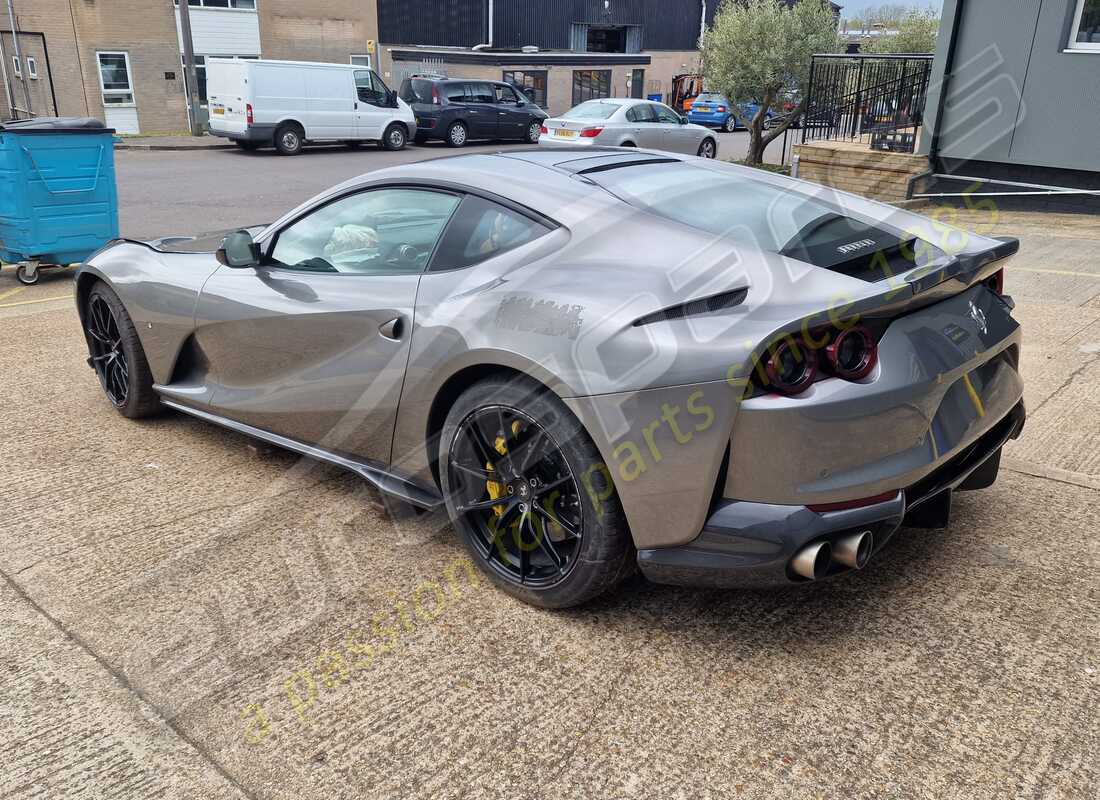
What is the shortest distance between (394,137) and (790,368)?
2374 cm

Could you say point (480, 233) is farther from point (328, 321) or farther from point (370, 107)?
point (370, 107)

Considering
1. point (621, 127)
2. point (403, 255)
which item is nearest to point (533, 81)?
point (621, 127)

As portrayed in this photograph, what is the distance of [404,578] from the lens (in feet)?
10.6

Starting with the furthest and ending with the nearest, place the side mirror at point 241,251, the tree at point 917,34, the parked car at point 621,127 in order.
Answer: the tree at point 917,34, the parked car at point 621,127, the side mirror at point 241,251

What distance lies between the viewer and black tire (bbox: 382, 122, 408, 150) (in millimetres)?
24484

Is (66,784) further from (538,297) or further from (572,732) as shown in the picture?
(538,297)

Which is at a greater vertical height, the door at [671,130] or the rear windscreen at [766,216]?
the rear windscreen at [766,216]

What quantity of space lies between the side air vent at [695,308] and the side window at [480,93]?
25629 mm

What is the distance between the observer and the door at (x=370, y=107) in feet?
77.8

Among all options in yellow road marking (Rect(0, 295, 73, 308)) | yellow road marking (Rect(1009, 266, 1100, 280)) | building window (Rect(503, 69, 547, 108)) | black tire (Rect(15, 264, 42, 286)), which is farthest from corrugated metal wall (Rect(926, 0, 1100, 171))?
building window (Rect(503, 69, 547, 108))

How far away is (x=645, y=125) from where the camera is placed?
Result: 19.2 m

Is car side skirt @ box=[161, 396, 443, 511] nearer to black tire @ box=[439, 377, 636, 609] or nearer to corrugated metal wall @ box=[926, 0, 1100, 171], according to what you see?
black tire @ box=[439, 377, 636, 609]

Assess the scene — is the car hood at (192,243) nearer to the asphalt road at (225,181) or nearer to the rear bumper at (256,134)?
the asphalt road at (225,181)

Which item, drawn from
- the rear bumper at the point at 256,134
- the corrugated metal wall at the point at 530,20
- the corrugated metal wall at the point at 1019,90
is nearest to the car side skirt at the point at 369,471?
the corrugated metal wall at the point at 1019,90
